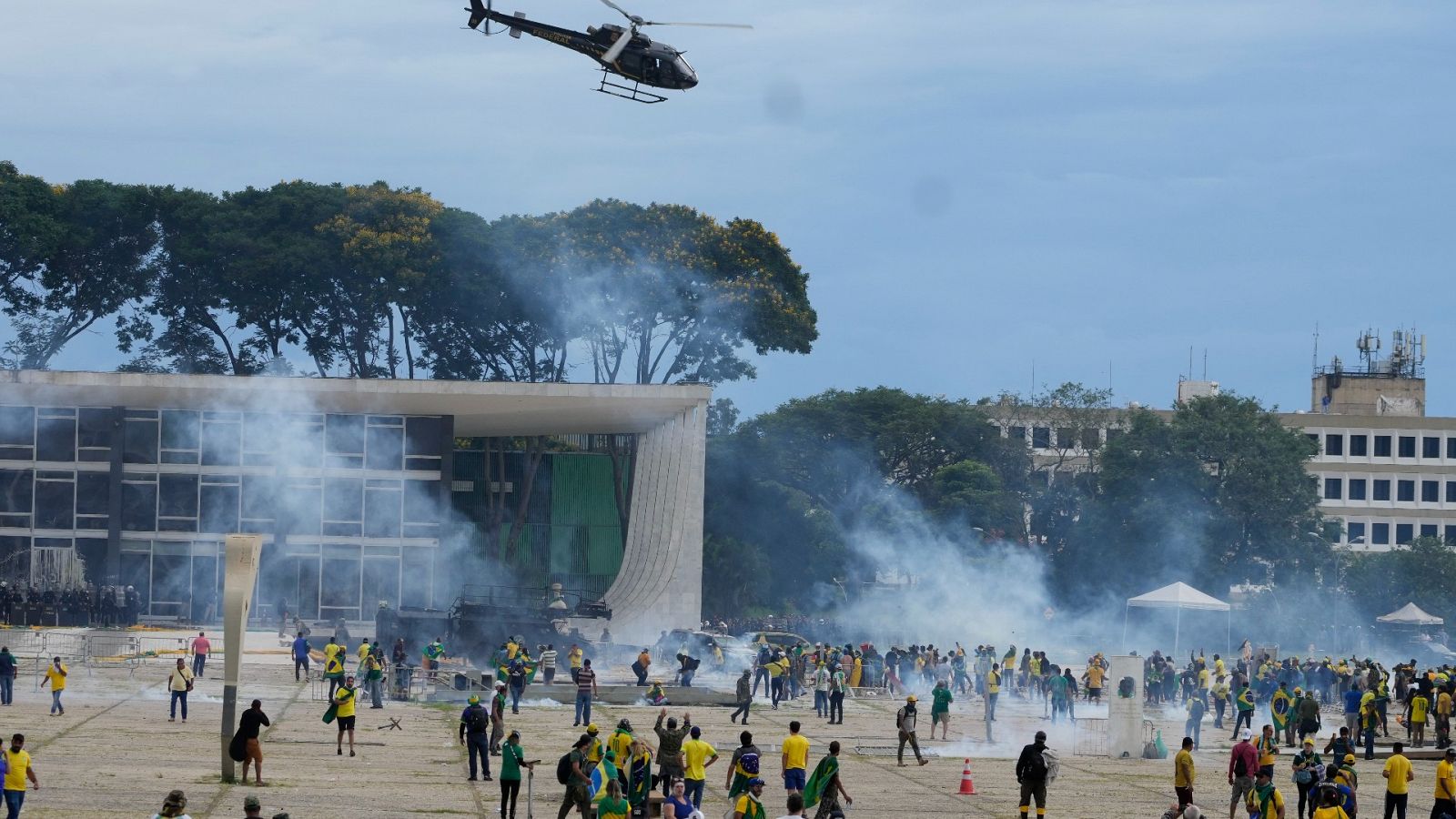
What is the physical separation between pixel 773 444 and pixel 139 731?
5314 cm

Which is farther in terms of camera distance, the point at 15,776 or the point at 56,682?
the point at 56,682

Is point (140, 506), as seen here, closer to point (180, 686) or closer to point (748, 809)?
point (180, 686)

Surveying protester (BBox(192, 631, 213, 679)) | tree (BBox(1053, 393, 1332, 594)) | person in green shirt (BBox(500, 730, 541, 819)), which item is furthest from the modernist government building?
person in green shirt (BBox(500, 730, 541, 819))

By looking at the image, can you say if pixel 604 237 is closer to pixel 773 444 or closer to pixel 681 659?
pixel 773 444

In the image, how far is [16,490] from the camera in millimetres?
52750

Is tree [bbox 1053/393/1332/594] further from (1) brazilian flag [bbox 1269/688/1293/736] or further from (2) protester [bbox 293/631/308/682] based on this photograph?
(2) protester [bbox 293/631/308/682]

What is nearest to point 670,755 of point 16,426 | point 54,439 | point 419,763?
point 419,763

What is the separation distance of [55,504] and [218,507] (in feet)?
16.1

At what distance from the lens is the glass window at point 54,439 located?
52906 mm

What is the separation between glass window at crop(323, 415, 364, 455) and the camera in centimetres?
5403

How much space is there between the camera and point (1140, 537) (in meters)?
72.4

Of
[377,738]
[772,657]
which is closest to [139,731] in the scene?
[377,738]

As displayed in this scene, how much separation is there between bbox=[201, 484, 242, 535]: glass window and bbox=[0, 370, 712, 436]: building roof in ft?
8.30

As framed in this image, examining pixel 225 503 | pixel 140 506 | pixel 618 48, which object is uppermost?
pixel 618 48
